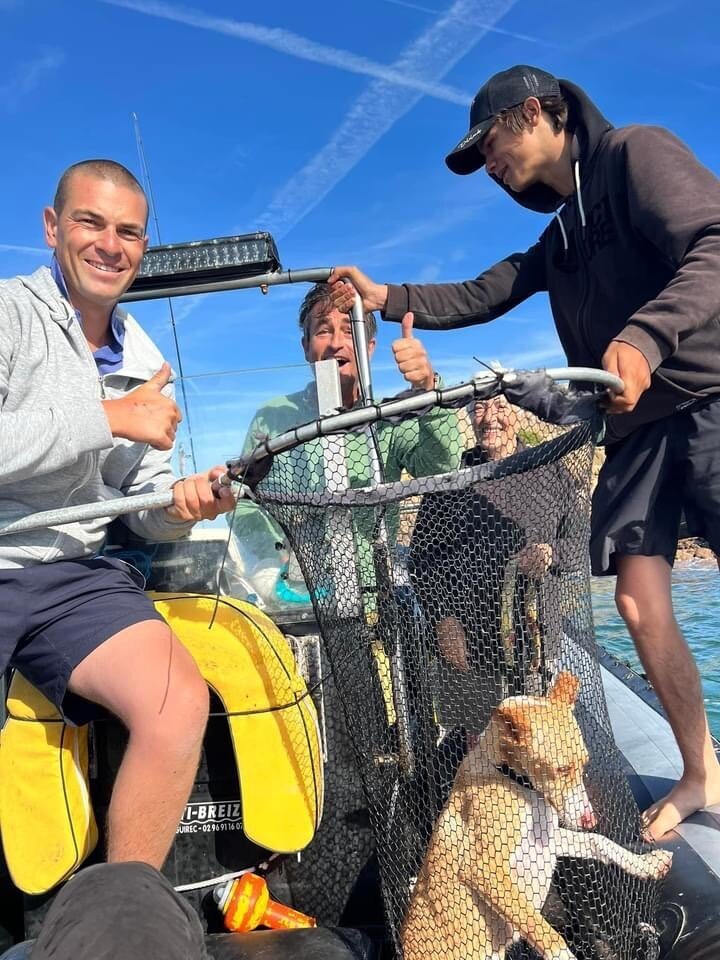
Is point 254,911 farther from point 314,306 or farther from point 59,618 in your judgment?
point 314,306

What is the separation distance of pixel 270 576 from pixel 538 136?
64.6 inches

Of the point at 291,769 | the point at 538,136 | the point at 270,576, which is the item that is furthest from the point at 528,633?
the point at 538,136

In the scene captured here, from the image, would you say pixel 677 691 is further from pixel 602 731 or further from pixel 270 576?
pixel 270 576

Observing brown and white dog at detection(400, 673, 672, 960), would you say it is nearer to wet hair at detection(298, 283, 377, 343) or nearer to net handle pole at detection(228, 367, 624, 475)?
net handle pole at detection(228, 367, 624, 475)

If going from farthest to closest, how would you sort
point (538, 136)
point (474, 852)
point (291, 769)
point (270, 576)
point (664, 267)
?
1. point (270, 576)
2. point (538, 136)
3. point (664, 267)
4. point (291, 769)
5. point (474, 852)

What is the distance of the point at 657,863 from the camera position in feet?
6.13

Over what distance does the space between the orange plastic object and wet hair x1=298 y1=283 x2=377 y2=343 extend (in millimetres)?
1785

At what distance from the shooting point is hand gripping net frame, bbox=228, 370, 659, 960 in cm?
168

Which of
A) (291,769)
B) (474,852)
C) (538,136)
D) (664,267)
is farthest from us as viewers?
(538,136)

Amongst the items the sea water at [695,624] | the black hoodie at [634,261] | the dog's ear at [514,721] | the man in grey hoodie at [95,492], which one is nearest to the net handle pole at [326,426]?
the man in grey hoodie at [95,492]

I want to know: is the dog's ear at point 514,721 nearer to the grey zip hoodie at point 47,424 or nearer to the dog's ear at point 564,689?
the dog's ear at point 564,689

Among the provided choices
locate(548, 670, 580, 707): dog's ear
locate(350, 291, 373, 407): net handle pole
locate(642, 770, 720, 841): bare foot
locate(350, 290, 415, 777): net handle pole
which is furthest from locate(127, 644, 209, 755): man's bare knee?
locate(642, 770, 720, 841): bare foot

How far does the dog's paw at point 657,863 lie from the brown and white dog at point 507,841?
8cm

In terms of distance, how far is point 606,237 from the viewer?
87.7 inches
